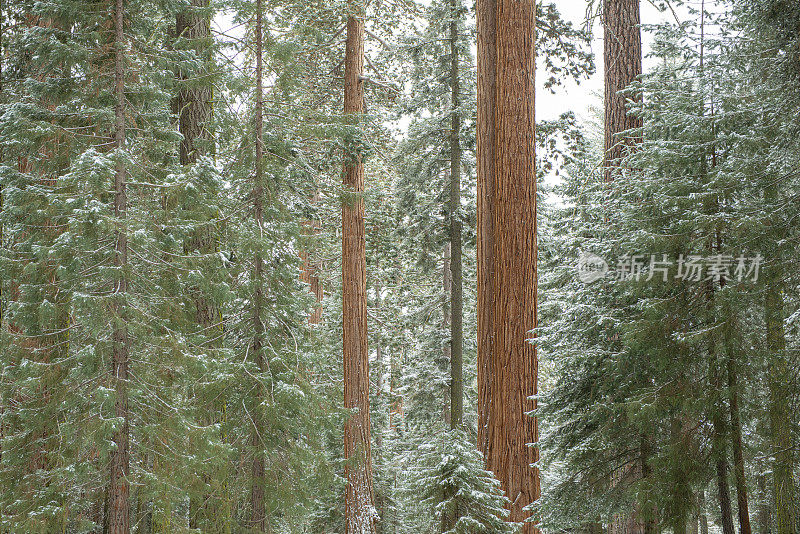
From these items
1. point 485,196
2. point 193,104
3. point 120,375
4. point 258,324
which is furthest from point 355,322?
point 120,375

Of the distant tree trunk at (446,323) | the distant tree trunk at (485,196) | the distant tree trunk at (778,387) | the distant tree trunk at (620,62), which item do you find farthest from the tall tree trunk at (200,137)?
the distant tree trunk at (446,323)

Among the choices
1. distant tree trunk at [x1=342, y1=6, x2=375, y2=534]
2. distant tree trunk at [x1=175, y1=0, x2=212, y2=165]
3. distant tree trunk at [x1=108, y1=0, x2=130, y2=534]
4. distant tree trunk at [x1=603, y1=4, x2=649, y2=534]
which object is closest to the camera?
distant tree trunk at [x1=108, y1=0, x2=130, y2=534]

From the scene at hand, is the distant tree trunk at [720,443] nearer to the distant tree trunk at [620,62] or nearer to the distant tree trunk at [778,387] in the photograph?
the distant tree trunk at [778,387]

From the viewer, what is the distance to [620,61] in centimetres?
859

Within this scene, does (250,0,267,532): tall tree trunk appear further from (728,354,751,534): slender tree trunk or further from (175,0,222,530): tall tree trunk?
(728,354,751,534): slender tree trunk

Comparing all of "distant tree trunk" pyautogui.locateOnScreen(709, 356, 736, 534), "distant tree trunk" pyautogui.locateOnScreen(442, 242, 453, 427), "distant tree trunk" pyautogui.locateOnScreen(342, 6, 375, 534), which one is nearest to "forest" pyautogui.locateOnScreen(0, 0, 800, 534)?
"distant tree trunk" pyautogui.locateOnScreen(709, 356, 736, 534)

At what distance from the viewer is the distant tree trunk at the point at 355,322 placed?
10836 mm

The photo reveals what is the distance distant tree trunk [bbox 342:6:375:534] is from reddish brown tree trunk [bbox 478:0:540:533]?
474 centimetres

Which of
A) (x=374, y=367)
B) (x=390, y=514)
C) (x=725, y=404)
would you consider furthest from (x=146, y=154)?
(x=374, y=367)

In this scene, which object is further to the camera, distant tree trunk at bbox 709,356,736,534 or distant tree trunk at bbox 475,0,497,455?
distant tree trunk at bbox 475,0,497,455

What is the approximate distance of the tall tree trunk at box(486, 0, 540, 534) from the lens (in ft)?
20.4

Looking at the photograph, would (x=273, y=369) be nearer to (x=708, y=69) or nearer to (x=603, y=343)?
(x=603, y=343)

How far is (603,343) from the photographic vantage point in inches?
270

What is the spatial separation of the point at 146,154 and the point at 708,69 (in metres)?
6.87
